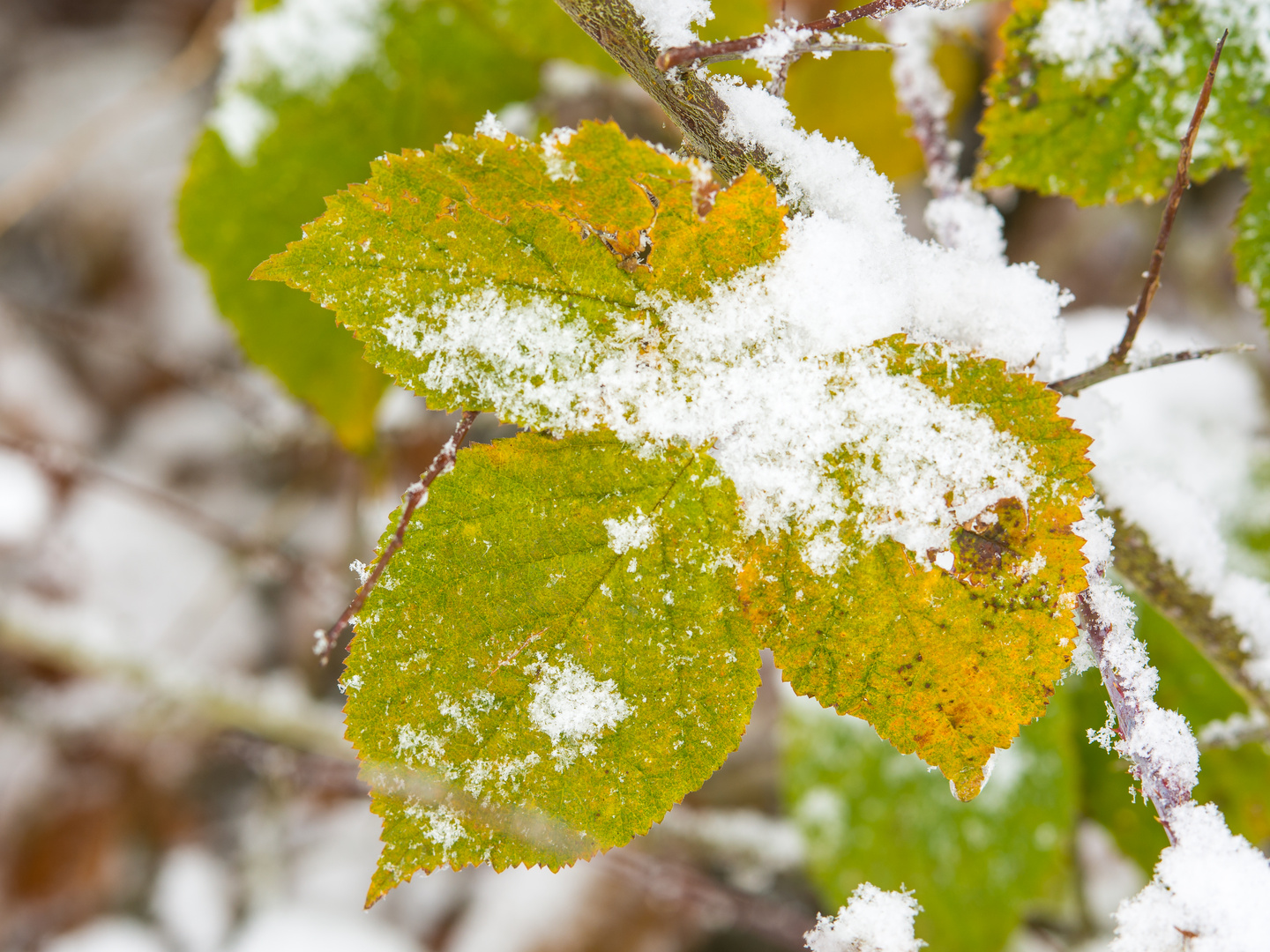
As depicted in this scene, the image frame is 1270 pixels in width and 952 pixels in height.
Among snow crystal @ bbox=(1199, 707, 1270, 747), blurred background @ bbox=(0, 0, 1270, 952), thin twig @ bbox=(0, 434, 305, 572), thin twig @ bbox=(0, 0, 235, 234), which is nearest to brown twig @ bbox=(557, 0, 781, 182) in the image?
snow crystal @ bbox=(1199, 707, 1270, 747)

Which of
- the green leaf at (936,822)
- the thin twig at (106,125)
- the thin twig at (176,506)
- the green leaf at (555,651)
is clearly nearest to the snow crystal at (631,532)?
the green leaf at (555,651)

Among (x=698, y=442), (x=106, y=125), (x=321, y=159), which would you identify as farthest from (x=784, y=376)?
(x=106, y=125)

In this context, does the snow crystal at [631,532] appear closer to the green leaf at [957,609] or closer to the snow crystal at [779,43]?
the green leaf at [957,609]

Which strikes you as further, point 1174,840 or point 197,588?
point 197,588

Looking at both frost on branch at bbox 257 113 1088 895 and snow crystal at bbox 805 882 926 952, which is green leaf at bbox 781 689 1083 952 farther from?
frost on branch at bbox 257 113 1088 895

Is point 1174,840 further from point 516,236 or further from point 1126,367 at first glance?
point 516,236

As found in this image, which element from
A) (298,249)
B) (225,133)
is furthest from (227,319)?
(298,249)
